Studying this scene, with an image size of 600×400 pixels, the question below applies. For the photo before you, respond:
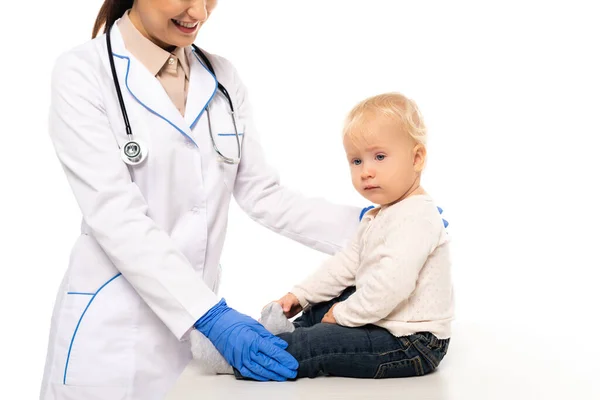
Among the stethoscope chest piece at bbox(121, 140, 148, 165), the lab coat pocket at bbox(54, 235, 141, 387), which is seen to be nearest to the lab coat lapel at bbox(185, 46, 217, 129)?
the stethoscope chest piece at bbox(121, 140, 148, 165)

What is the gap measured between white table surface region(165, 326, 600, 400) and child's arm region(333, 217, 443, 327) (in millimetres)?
156

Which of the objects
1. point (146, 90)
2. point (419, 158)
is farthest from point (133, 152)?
point (419, 158)

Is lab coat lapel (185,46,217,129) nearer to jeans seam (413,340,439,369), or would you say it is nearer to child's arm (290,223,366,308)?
child's arm (290,223,366,308)

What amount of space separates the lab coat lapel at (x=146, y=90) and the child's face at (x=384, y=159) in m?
0.46

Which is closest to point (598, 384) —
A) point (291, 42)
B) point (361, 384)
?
point (361, 384)

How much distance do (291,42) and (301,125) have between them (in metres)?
0.36

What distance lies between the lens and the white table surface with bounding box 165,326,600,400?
1.64 meters

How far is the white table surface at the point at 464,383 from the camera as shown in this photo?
1642mm

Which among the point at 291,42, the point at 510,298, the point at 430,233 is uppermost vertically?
the point at 291,42

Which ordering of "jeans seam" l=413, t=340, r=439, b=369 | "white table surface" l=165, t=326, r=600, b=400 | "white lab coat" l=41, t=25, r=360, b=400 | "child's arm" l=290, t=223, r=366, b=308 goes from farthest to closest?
"child's arm" l=290, t=223, r=366, b=308 → "white lab coat" l=41, t=25, r=360, b=400 → "jeans seam" l=413, t=340, r=439, b=369 → "white table surface" l=165, t=326, r=600, b=400

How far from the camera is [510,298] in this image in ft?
9.35

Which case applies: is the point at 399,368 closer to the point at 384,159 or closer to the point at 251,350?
the point at 251,350

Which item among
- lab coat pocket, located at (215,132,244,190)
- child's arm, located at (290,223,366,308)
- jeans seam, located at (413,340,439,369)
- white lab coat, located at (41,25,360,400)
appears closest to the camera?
jeans seam, located at (413,340,439,369)

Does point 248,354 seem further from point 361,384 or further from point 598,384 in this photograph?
point 598,384
